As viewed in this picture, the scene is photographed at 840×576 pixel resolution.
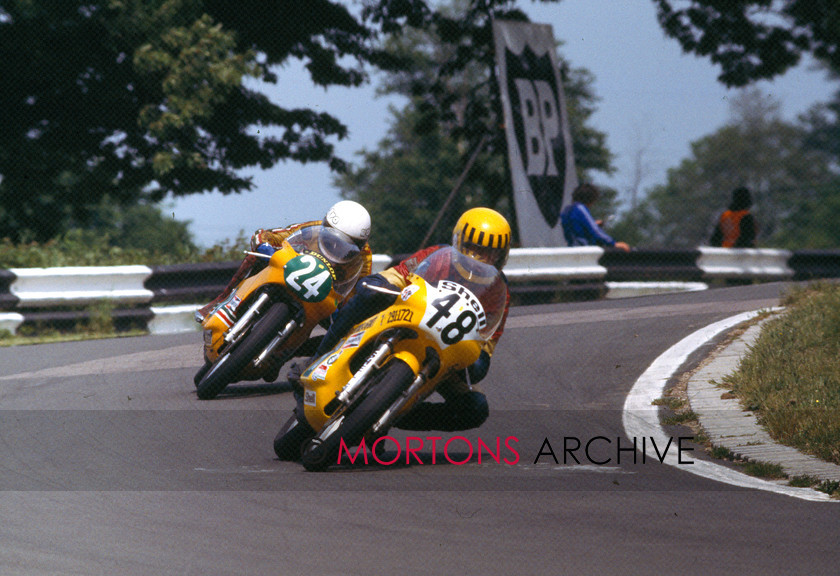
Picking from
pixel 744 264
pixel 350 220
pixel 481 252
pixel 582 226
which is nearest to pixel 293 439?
pixel 481 252

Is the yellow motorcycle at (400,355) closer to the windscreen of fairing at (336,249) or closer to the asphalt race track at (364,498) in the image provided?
the asphalt race track at (364,498)

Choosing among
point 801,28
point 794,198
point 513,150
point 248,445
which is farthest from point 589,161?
point 248,445

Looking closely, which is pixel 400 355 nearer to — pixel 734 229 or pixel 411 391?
pixel 411 391

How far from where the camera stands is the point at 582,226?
631 inches

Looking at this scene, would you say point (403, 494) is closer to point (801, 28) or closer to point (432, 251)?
point (432, 251)

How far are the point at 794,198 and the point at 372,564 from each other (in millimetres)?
95025

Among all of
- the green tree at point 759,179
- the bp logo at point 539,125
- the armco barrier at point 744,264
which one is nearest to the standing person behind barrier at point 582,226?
the armco barrier at point 744,264

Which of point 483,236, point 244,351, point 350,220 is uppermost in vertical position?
point 483,236

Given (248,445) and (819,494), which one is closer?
(819,494)

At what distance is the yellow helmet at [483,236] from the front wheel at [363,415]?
75 centimetres

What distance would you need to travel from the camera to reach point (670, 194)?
11419cm

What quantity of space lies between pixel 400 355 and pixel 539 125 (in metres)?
12.9

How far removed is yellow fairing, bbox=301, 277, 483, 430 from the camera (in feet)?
20.7

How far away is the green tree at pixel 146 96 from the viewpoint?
2198 cm
